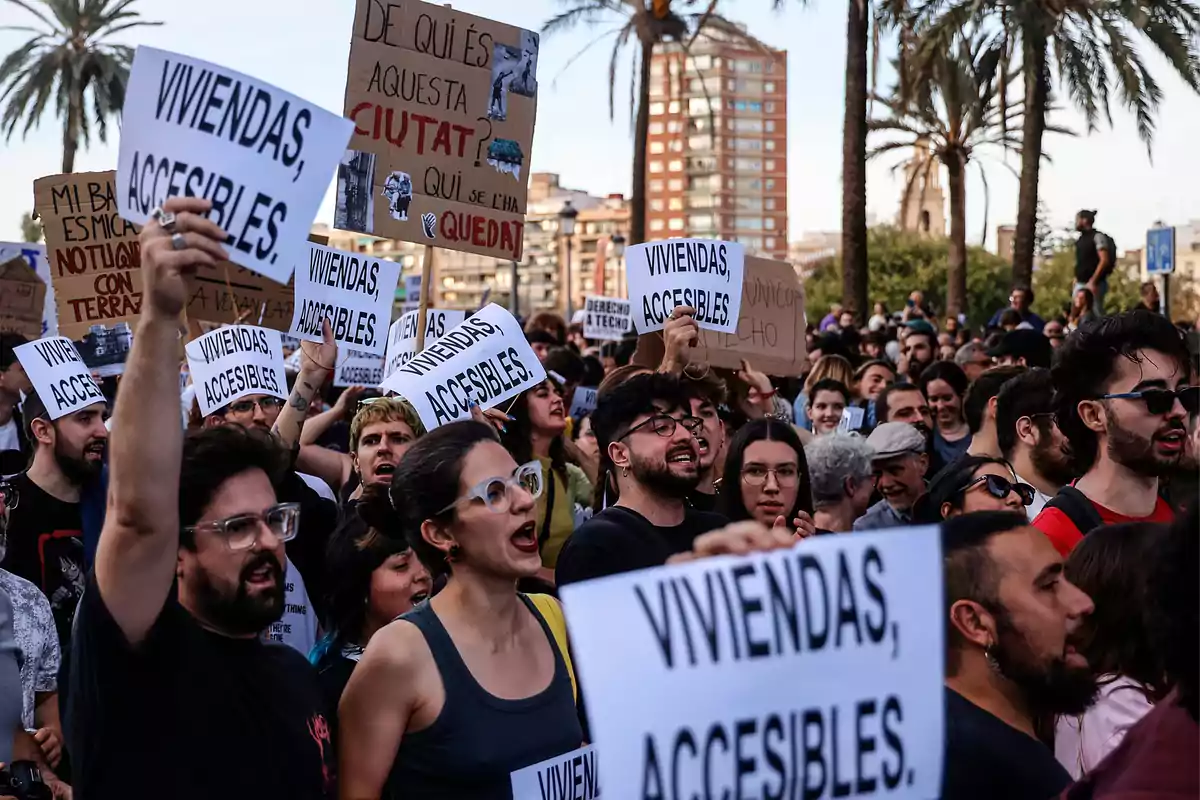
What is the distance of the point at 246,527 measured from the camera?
313 centimetres

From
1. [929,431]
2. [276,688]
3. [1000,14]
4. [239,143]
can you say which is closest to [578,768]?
[276,688]

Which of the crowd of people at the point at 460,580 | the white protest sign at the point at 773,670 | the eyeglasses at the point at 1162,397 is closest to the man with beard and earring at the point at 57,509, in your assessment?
the crowd of people at the point at 460,580

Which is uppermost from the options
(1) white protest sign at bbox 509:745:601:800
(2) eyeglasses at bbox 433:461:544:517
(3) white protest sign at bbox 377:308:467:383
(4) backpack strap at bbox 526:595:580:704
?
(3) white protest sign at bbox 377:308:467:383

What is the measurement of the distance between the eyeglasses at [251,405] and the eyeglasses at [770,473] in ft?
A: 8.54

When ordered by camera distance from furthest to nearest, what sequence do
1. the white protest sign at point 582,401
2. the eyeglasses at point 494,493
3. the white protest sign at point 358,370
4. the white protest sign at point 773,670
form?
the white protest sign at point 582,401 → the white protest sign at point 358,370 → the eyeglasses at point 494,493 → the white protest sign at point 773,670

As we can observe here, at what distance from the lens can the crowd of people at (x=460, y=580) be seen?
8.98ft

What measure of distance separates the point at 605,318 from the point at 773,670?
11600 millimetres

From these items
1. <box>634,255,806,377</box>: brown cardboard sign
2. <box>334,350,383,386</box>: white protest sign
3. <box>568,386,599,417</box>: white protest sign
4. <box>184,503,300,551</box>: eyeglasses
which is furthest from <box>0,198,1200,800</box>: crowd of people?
<box>568,386,599,417</box>: white protest sign

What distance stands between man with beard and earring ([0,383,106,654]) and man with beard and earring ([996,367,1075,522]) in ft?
10.7

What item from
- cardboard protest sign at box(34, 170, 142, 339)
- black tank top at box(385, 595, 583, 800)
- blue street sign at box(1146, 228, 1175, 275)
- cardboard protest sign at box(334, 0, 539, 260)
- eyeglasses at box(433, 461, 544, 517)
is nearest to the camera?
black tank top at box(385, 595, 583, 800)

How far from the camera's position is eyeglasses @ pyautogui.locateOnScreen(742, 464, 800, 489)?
547cm

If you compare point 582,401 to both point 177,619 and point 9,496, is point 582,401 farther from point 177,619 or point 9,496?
point 177,619

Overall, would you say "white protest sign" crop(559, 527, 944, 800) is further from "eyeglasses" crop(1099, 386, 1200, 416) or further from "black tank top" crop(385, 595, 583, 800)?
"eyeglasses" crop(1099, 386, 1200, 416)

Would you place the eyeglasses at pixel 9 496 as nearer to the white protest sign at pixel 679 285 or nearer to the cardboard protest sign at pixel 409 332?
the cardboard protest sign at pixel 409 332
